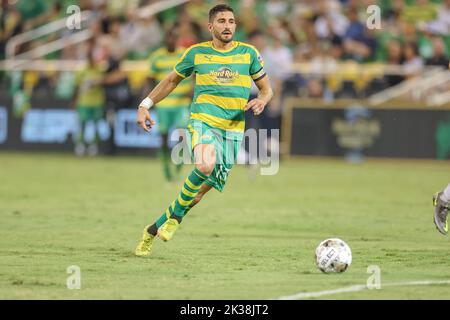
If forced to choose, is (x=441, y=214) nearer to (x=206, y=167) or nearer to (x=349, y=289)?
(x=206, y=167)

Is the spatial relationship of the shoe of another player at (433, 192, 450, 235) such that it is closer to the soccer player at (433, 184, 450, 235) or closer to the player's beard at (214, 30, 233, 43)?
the soccer player at (433, 184, 450, 235)

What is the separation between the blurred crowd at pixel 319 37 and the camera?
24.8m

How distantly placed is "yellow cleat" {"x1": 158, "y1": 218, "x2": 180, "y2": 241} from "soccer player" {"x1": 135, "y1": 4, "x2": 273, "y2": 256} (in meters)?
0.11

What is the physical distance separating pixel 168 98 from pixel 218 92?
8.74 m

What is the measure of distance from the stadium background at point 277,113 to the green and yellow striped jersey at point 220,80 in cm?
291

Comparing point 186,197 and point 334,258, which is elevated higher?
point 186,197

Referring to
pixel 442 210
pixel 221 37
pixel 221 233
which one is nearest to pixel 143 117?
pixel 221 37

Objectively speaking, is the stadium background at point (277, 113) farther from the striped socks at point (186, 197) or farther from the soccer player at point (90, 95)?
the striped socks at point (186, 197)

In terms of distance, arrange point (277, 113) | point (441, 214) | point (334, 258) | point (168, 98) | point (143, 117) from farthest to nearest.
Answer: point (277, 113)
point (168, 98)
point (441, 214)
point (143, 117)
point (334, 258)

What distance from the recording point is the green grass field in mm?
8852

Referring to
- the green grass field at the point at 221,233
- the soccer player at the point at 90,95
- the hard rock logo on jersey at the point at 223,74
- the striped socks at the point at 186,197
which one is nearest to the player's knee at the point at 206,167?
the striped socks at the point at 186,197

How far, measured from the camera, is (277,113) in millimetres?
24578

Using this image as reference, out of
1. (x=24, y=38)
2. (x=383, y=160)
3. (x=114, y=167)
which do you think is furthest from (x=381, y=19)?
(x=24, y=38)

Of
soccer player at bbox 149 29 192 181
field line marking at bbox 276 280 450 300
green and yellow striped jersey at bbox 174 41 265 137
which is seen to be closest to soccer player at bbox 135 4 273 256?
green and yellow striped jersey at bbox 174 41 265 137
